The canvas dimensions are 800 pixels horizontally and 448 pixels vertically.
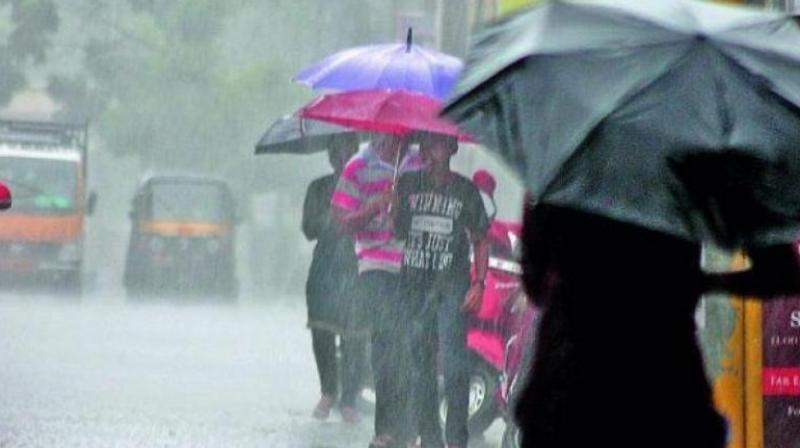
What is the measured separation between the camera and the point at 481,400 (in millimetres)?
12586

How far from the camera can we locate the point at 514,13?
561cm

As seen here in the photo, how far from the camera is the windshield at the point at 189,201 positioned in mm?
41156

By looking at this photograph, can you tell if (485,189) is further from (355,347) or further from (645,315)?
(645,315)

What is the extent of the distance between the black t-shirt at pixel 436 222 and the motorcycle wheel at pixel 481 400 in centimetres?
144

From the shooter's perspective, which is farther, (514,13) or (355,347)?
(355,347)

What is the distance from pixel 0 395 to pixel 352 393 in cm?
252

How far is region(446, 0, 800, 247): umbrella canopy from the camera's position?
496 cm

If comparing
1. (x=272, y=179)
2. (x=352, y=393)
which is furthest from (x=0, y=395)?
(x=272, y=179)

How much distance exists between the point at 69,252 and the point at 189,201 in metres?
5.89

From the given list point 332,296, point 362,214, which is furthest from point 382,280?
point 332,296

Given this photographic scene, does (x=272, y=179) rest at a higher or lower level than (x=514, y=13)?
lower

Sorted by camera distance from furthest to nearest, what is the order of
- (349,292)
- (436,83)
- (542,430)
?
(349,292) < (436,83) < (542,430)

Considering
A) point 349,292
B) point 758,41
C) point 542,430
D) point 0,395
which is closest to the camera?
point 542,430

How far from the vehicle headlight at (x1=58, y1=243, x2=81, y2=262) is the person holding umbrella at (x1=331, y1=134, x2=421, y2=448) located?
2432 centimetres
